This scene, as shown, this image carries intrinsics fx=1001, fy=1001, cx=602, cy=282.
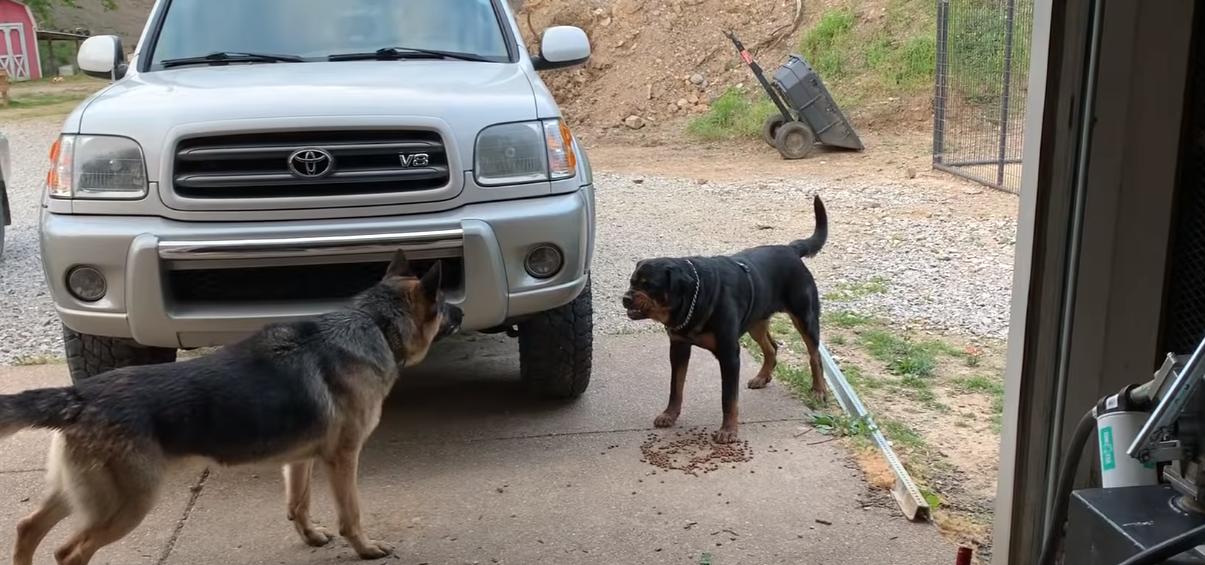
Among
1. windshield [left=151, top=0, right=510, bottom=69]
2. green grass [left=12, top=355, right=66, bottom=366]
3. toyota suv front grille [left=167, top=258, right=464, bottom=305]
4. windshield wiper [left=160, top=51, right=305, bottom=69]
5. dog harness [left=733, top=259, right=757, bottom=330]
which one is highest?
windshield [left=151, top=0, right=510, bottom=69]

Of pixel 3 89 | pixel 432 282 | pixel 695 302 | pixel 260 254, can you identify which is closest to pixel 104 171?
pixel 260 254

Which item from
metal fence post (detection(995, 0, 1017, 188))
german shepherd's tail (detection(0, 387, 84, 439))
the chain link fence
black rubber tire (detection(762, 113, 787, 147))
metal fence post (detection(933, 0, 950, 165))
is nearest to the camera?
german shepherd's tail (detection(0, 387, 84, 439))

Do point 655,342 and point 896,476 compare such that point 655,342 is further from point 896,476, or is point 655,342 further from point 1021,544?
point 1021,544

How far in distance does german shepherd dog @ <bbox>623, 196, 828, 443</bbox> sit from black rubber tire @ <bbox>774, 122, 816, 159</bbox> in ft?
34.3

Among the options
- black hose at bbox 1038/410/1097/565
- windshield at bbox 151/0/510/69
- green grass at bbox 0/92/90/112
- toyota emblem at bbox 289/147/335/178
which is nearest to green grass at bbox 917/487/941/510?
black hose at bbox 1038/410/1097/565

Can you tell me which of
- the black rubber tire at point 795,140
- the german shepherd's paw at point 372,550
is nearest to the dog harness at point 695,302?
the german shepherd's paw at point 372,550

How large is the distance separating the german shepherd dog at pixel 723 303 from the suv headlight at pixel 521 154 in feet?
1.99

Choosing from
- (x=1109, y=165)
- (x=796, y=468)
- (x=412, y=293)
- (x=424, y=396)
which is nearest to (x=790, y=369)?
(x=796, y=468)

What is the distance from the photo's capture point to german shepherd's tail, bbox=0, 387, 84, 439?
296 centimetres

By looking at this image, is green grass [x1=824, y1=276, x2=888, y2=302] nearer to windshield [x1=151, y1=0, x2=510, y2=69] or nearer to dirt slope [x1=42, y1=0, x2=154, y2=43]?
windshield [x1=151, y1=0, x2=510, y2=69]

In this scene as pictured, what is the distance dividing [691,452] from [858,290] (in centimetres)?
338

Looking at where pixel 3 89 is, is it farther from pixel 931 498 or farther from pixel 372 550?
pixel 931 498

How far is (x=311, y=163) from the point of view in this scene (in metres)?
4.11

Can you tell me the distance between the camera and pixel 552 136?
4.44m
